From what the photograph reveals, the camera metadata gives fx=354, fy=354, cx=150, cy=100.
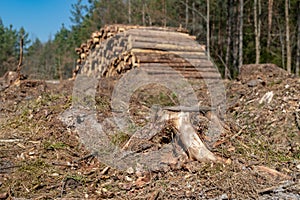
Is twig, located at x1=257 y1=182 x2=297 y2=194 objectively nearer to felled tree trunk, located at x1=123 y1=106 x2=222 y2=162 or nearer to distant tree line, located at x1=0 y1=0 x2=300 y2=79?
felled tree trunk, located at x1=123 y1=106 x2=222 y2=162

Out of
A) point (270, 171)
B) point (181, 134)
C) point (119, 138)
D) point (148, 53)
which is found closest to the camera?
point (270, 171)

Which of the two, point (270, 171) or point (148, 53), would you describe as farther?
point (148, 53)

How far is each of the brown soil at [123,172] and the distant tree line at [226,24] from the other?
806 cm

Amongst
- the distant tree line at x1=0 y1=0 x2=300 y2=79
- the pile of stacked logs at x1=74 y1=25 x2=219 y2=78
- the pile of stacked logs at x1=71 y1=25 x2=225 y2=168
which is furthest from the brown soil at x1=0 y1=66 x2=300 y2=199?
the distant tree line at x1=0 y1=0 x2=300 y2=79

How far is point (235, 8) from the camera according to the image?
1864 centimetres

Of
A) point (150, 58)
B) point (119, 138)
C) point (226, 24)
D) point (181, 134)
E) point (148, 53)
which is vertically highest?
point (226, 24)

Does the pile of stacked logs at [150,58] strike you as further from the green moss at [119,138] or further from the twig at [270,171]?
the twig at [270,171]

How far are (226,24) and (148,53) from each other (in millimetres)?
11746

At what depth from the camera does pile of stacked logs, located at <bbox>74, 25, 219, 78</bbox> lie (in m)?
9.75

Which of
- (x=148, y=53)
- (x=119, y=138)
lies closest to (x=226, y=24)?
(x=148, y=53)

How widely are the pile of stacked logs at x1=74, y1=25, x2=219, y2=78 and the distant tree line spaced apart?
1904 millimetres

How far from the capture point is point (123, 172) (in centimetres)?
375

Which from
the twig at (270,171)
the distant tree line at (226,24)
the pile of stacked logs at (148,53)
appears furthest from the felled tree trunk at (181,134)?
the distant tree line at (226,24)

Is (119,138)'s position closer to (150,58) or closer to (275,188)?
(275,188)
